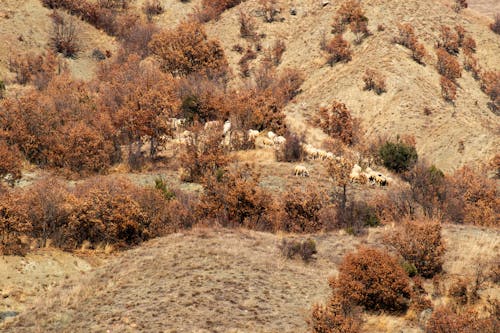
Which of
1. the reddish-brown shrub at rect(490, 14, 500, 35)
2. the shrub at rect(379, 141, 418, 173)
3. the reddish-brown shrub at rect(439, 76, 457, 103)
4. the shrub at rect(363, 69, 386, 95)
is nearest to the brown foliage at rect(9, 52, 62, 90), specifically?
the shrub at rect(363, 69, 386, 95)

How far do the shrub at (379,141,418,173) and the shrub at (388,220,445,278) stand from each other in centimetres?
1724

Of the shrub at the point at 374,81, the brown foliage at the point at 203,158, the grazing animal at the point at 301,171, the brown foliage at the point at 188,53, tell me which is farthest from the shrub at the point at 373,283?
the brown foliage at the point at 188,53

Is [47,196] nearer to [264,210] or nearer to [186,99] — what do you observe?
[264,210]

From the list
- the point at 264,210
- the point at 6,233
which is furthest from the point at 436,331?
the point at 6,233

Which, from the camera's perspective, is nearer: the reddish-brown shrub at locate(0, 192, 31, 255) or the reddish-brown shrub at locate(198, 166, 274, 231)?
the reddish-brown shrub at locate(0, 192, 31, 255)

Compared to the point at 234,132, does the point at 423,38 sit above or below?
above

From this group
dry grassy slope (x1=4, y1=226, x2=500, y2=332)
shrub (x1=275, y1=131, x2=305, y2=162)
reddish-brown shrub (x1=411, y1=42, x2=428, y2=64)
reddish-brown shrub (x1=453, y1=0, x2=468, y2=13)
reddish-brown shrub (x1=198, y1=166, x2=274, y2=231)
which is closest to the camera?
dry grassy slope (x1=4, y1=226, x2=500, y2=332)

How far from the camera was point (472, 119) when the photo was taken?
48594mm

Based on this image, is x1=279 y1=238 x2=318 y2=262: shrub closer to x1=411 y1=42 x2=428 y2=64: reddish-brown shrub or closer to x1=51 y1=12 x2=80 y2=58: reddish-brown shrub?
x1=411 y1=42 x2=428 y2=64: reddish-brown shrub

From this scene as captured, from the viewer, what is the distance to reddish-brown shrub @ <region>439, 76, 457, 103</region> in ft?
166

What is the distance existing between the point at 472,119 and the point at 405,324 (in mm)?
34946

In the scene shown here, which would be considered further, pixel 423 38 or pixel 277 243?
pixel 423 38

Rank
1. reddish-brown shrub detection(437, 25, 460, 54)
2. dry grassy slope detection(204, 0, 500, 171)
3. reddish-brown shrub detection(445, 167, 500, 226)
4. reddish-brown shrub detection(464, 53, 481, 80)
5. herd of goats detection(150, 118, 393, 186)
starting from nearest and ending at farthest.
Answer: reddish-brown shrub detection(445, 167, 500, 226), herd of goats detection(150, 118, 393, 186), dry grassy slope detection(204, 0, 500, 171), reddish-brown shrub detection(464, 53, 481, 80), reddish-brown shrub detection(437, 25, 460, 54)

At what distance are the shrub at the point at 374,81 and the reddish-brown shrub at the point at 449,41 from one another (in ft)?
34.0
